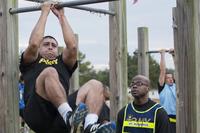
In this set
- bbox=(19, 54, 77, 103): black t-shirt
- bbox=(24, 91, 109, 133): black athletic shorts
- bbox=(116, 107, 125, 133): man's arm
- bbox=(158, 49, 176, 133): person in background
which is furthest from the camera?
bbox=(158, 49, 176, 133): person in background

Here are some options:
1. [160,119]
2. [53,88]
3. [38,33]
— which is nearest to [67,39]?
[38,33]

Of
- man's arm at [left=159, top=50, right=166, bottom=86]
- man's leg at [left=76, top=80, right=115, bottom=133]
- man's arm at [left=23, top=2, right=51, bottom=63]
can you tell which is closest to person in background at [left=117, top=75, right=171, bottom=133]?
man's leg at [left=76, top=80, right=115, bottom=133]

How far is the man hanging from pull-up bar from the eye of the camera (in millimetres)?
4547

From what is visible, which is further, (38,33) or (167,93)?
(167,93)

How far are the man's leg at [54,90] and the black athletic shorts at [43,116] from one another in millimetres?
105

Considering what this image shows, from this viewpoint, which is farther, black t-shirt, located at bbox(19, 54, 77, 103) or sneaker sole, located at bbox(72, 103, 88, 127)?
black t-shirt, located at bbox(19, 54, 77, 103)

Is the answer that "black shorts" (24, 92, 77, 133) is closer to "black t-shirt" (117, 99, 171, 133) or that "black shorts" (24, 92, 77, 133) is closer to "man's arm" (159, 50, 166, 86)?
"black t-shirt" (117, 99, 171, 133)

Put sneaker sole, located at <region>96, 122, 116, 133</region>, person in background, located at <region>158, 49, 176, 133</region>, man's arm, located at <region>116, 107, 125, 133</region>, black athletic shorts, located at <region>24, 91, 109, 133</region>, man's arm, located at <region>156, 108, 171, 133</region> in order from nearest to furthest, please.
→ sneaker sole, located at <region>96, 122, 116, 133</region> → black athletic shorts, located at <region>24, 91, 109, 133</region> → man's arm, located at <region>156, 108, 171, 133</region> → man's arm, located at <region>116, 107, 125, 133</region> → person in background, located at <region>158, 49, 176, 133</region>

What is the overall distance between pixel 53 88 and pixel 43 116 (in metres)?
0.37

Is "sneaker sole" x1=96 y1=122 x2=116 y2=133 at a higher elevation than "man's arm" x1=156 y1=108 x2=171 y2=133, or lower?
higher

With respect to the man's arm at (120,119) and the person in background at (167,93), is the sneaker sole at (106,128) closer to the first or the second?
the man's arm at (120,119)

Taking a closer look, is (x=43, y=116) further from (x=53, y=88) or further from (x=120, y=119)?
(x=120, y=119)

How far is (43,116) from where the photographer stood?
4.82m

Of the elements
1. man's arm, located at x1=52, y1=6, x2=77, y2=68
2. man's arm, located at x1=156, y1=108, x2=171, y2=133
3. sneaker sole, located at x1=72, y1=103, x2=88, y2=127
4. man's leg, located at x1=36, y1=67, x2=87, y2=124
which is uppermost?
man's arm, located at x1=52, y1=6, x2=77, y2=68
